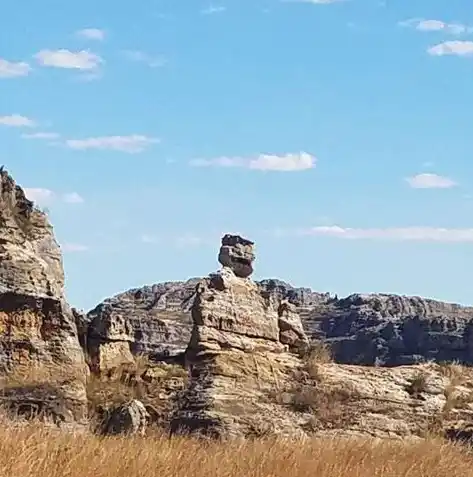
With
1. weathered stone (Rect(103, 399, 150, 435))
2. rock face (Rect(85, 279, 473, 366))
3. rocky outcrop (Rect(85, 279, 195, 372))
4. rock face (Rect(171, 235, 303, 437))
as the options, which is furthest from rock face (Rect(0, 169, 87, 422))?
rock face (Rect(85, 279, 473, 366))

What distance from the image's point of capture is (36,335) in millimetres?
23828

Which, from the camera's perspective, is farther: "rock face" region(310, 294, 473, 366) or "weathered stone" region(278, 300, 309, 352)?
"rock face" region(310, 294, 473, 366)

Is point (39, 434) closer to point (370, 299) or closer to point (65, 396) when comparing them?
point (65, 396)

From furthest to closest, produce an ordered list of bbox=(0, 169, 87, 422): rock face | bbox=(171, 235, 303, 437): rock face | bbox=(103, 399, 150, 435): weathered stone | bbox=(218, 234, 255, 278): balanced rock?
bbox=(218, 234, 255, 278): balanced rock, bbox=(171, 235, 303, 437): rock face, bbox=(0, 169, 87, 422): rock face, bbox=(103, 399, 150, 435): weathered stone

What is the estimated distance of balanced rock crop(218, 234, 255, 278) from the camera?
28000 millimetres

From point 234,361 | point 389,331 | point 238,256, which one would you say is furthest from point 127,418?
point 389,331

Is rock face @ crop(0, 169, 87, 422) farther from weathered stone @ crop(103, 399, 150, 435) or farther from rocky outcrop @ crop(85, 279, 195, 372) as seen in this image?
rocky outcrop @ crop(85, 279, 195, 372)

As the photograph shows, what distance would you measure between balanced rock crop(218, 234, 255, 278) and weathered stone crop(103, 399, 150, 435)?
240 inches

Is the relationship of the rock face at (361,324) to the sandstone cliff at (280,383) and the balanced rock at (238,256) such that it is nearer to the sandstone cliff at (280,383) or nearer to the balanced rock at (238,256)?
the balanced rock at (238,256)

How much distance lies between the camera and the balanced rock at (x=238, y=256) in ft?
91.9

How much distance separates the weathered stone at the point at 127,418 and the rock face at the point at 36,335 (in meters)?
1.04

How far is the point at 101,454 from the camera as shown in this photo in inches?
372

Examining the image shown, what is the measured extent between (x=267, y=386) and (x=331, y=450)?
12880mm

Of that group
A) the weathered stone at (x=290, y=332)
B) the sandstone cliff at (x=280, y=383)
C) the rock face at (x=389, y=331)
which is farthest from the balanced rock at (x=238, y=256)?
the rock face at (x=389, y=331)
